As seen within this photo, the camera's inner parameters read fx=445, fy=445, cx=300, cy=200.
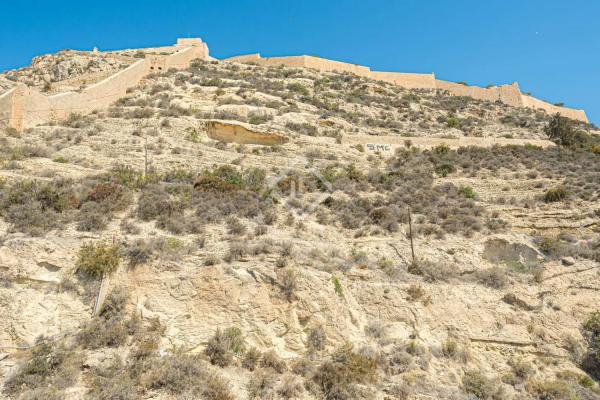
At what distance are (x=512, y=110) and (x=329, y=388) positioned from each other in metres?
33.0

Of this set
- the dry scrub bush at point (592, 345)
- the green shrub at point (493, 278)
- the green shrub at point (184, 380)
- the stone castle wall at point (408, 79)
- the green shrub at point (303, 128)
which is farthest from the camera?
the stone castle wall at point (408, 79)

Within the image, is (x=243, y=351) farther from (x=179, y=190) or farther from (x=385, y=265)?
(x=179, y=190)

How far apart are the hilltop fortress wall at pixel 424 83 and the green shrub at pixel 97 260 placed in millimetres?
30216

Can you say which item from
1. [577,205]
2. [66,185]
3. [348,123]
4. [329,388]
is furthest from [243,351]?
[348,123]

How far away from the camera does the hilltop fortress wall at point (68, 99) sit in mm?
17328

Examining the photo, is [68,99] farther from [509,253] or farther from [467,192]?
[509,253]

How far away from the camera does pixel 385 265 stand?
38.1ft

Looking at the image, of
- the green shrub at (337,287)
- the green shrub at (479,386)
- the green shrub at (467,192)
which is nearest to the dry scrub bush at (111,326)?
the green shrub at (337,287)

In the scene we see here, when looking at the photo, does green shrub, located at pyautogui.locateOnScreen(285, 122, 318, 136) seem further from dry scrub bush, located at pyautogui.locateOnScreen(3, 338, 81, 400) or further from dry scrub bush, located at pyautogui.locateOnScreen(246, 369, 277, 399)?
dry scrub bush, located at pyautogui.locateOnScreen(3, 338, 81, 400)

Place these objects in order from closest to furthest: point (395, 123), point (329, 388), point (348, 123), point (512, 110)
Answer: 1. point (329, 388)
2. point (348, 123)
3. point (395, 123)
4. point (512, 110)

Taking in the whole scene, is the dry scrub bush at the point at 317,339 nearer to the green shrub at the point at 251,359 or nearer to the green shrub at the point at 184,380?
the green shrub at the point at 251,359

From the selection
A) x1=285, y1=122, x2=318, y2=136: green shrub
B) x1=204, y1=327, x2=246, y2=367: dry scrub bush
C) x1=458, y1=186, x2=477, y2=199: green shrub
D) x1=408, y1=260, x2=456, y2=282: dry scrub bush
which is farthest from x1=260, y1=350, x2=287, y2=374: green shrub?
x1=285, y1=122, x2=318, y2=136: green shrub

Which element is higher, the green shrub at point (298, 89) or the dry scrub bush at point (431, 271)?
the green shrub at point (298, 89)

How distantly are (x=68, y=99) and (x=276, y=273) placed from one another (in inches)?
604
